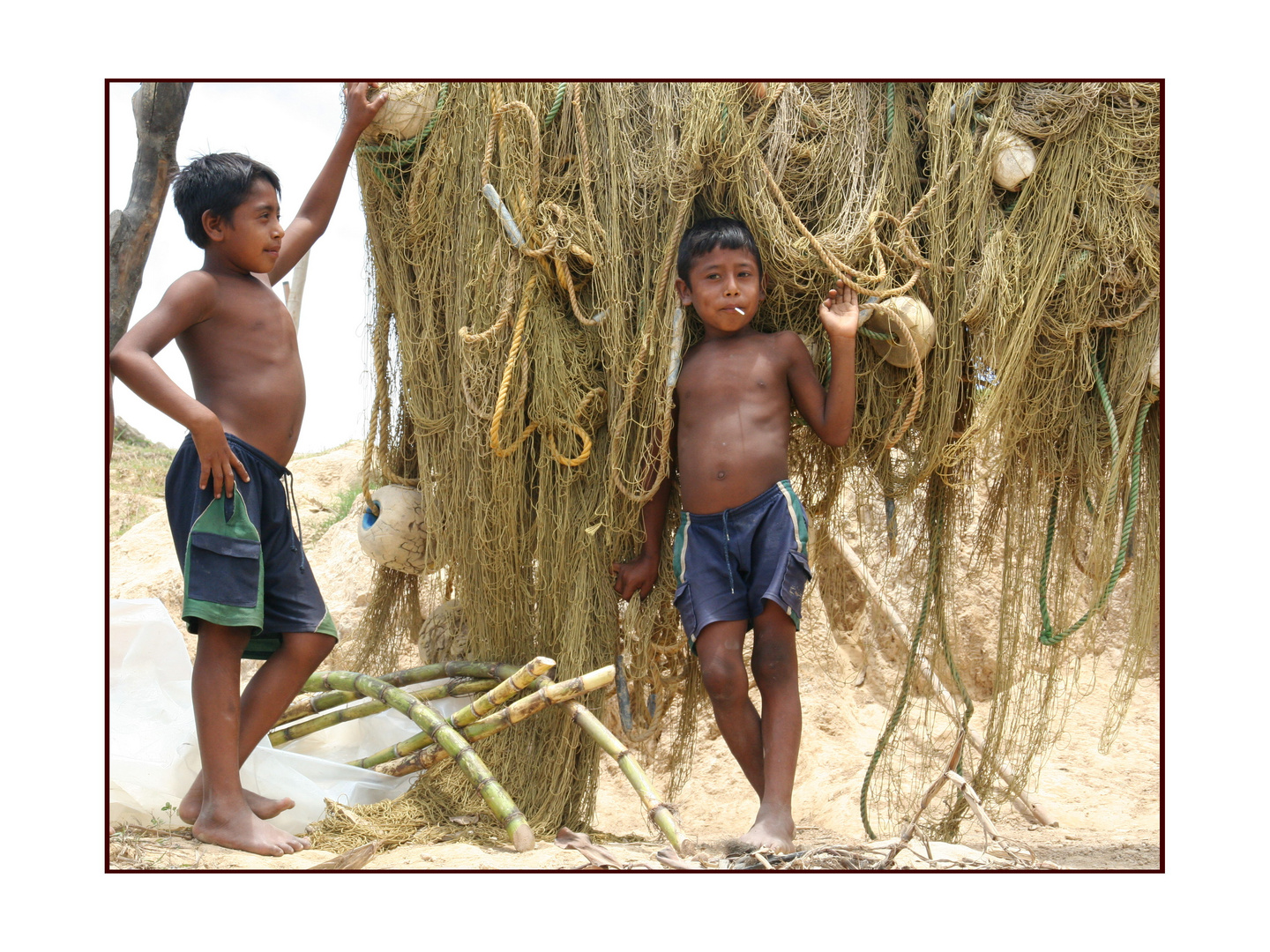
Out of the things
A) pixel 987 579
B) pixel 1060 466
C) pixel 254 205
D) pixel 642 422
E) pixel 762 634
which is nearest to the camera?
pixel 254 205

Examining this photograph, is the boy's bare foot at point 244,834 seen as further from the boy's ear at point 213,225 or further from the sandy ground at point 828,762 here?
the boy's ear at point 213,225

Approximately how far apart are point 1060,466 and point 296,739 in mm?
2601

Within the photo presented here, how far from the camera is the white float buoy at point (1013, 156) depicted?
3.11m

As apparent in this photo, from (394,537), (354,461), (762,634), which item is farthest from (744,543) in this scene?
(354,461)

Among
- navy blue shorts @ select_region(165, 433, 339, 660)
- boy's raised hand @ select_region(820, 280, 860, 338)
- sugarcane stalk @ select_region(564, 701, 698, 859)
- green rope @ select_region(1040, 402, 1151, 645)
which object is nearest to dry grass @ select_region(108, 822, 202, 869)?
navy blue shorts @ select_region(165, 433, 339, 660)

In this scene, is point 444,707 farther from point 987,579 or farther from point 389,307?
point 987,579

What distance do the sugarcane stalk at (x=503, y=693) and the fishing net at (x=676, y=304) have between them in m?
0.25

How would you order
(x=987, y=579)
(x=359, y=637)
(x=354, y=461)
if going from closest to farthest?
1. (x=359, y=637)
2. (x=987, y=579)
3. (x=354, y=461)

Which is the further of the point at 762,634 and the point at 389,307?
the point at 389,307

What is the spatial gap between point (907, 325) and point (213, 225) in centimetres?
190

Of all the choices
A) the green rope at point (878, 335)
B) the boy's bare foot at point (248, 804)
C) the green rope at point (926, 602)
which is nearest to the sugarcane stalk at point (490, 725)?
the boy's bare foot at point (248, 804)

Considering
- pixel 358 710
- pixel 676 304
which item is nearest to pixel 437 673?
pixel 358 710

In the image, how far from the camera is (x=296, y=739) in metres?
3.50

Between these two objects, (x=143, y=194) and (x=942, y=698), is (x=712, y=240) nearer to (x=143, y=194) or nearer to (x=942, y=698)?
(x=143, y=194)
